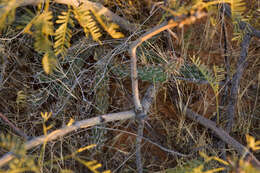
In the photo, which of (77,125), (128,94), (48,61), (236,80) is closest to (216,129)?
(236,80)

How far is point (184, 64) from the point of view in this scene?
121 centimetres

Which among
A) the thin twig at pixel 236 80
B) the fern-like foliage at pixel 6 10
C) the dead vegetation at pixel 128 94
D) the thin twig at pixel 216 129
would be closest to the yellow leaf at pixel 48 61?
the fern-like foliage at pixel 6 10

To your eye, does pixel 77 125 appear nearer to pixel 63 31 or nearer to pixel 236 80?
pixel 63 31

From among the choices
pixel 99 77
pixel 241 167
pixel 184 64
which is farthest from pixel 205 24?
pixel 241 167

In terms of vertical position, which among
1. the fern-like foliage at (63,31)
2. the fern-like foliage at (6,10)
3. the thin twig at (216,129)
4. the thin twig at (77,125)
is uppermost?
the fern-like foliage at (6,10)

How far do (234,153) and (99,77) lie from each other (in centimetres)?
71

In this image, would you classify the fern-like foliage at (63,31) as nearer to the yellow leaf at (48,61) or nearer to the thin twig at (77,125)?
the yellow leaf at (48,61)

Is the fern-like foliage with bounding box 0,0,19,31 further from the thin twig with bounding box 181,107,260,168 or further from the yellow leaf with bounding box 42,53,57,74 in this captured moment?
the thin twig with bounding box 181,107,260,168

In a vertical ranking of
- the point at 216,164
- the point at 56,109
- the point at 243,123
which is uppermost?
the point at 56,109

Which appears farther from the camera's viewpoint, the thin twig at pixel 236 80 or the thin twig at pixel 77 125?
the thin twig at pixel 236 80

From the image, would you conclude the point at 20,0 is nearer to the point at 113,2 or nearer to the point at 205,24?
the point at 113,2

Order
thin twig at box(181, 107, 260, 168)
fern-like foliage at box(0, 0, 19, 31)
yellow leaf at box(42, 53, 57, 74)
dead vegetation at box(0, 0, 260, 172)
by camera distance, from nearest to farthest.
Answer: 1. fern-like foliage at box(0, 0, 19, 31)
2. yellow leaf at box(42, 53, 57, 74)
3. thin twig at box(181, 107, 260, 168)
4. dead vegetation at box(0, 0, 260, 172)

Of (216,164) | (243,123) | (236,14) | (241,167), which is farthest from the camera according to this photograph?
(243,123)

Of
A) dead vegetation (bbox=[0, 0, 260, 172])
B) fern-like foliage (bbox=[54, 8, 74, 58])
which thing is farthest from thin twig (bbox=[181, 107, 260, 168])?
fern-like foliage (bbox=[54, 8, 74, 58])
